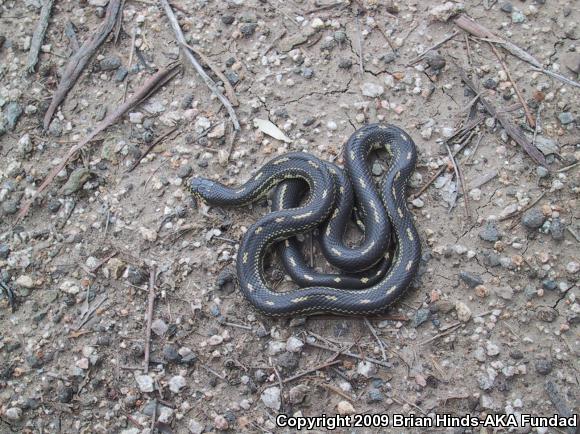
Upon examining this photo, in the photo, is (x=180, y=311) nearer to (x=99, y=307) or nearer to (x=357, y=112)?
(x=99, y=307)

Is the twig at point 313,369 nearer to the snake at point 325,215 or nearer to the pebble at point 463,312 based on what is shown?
the snake at point 325,215

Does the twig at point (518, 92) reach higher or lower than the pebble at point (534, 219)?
higher

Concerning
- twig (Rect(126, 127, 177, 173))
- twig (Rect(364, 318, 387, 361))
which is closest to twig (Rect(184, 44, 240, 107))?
twig (Rect(126, 127, 177, 173))

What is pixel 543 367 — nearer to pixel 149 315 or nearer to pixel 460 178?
pixel 460 178

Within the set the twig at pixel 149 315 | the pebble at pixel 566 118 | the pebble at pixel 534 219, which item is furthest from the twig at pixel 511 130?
the twig at pixel 149 315

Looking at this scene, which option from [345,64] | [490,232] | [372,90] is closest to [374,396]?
[490,232]

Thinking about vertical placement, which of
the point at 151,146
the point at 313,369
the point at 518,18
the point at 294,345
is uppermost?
the point at 518,18

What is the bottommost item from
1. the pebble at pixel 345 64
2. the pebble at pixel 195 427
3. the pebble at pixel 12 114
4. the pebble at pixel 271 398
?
the pebble at pixel 195 427
